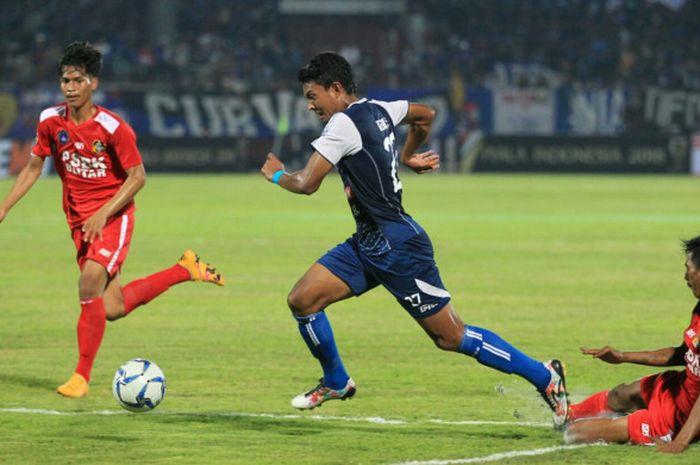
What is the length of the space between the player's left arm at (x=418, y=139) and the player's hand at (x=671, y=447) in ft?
7.09

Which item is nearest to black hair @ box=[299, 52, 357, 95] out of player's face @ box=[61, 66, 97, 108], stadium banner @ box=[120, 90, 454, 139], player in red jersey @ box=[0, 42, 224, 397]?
player in red jersey @ box=[0, 42, 224, 397]

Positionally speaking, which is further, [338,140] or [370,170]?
[370,170]

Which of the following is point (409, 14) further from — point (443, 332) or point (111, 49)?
point (443, 332)

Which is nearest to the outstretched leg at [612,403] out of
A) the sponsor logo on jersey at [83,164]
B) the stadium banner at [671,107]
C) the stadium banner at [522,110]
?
the sponsor logo on jersey at [83,164]

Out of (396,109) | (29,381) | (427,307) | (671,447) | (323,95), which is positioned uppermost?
(323,95)

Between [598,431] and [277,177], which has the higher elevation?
[277,177]

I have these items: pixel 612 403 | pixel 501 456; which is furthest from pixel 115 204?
pixel 612 403

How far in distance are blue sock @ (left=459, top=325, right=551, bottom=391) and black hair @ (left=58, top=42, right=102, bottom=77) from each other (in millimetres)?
3170

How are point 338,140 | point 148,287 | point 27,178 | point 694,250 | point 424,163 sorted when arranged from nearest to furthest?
1. point 694,250
2. point 338,140
3. point 424,163
4. point 27,178
5. point 148,287

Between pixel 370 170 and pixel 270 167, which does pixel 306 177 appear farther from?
pixel 370 170

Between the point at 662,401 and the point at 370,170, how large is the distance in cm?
201

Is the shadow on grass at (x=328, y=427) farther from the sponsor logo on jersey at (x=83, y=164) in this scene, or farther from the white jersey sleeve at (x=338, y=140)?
the sponsor logo on jersey at (x=83, y=164)

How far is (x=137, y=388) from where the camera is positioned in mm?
8578

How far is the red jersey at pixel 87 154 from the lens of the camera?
9586 mm
